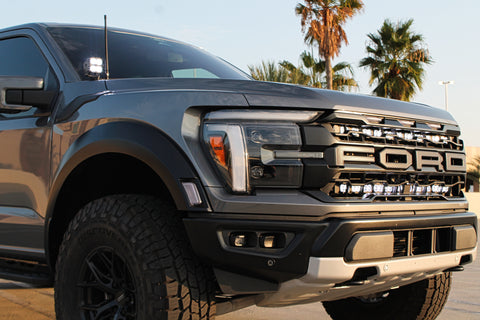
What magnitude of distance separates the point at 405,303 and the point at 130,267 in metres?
1.88

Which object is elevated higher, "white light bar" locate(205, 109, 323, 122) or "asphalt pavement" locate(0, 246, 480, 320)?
"white light bar" locate(205, 109, 323, 122)

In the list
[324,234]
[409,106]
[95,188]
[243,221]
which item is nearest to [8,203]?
[95,188]

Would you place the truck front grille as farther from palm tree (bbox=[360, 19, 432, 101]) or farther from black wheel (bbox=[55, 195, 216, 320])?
palm tree (bbox=[360, 19, 432, 101])

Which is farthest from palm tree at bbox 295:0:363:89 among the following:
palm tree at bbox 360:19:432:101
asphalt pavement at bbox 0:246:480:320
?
asphalt pavement at bbox 0:246:480:320

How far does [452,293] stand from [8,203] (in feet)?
12.8

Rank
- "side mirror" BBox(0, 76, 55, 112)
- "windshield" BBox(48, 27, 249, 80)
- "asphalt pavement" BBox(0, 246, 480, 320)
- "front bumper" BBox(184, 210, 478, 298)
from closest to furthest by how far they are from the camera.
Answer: "front bumper" BBox(184, 210, 478, 298)
"side mirror" BBox(0, 76, 55, 112)
"windshield" BBox(48, 27, 249, 80)
"asphalt pavement" BBox(0, 246, 480, 320)

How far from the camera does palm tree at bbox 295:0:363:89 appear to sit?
23406 mm

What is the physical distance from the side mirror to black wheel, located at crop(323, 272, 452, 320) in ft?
7.48

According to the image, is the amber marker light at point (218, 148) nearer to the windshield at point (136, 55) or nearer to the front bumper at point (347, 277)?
the front bumper at point (347, 277)

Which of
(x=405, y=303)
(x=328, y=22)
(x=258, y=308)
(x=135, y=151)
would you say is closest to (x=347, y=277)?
(x=135, y=151)

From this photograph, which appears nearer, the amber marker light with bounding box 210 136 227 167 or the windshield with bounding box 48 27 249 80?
the amber marker light with bounding box 210 136 227 167

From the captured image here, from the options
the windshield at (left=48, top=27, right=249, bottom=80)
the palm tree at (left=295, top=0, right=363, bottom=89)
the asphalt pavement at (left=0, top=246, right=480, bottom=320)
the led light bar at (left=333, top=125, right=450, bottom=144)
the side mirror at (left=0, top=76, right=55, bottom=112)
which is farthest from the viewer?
the palm tree at (left=295, top=0, right=363, bottom=89)

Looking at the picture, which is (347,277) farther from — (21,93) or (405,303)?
(21,93)

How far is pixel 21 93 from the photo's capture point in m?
3.25
